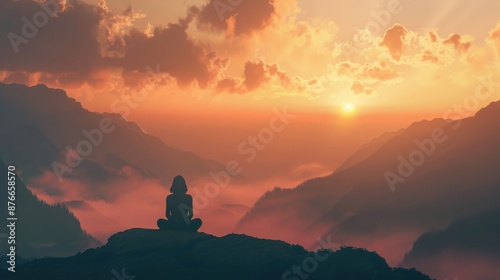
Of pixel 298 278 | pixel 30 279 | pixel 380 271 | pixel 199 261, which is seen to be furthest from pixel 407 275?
pixel 30 279

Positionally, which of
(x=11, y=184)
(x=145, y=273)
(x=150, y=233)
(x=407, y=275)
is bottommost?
(x=407, y=275)

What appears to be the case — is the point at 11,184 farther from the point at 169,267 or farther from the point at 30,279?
the point at 169,267

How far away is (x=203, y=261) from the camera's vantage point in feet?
322

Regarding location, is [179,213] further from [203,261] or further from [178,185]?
[203,261]

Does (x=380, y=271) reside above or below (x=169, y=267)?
below

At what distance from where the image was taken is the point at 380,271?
85.9m

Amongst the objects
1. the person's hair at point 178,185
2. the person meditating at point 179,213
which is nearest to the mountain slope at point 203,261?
the person meditating at point 179,213

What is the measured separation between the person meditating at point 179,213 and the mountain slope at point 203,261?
7.52 feet

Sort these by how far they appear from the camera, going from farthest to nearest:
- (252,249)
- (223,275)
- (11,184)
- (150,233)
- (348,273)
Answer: (11,184) < (150,233) < (252,249) < (223,275) < (348,273)

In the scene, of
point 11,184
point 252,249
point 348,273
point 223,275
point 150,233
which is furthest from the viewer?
point 11,184

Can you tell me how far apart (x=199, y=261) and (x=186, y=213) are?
52.0 feet

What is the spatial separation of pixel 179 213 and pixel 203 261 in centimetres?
1660

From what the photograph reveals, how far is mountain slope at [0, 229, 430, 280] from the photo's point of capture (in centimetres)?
8762

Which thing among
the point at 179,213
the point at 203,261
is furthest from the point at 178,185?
the point at 203,261
